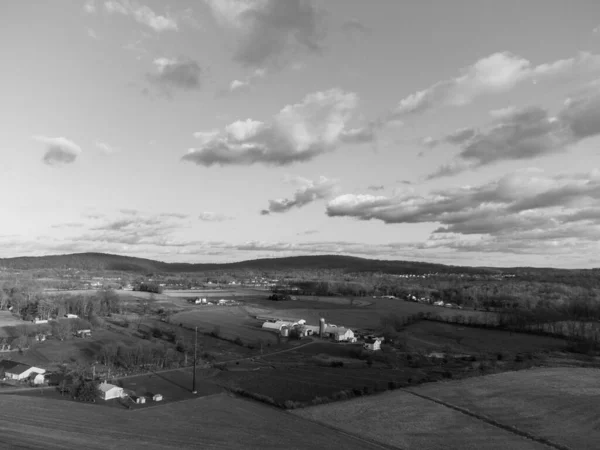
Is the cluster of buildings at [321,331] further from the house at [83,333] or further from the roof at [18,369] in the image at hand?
the roof at [18,369]

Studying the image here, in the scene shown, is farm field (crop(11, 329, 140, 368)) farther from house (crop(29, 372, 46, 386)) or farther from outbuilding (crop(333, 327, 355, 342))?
outbuilding (crop(333, 327, 355, 342))

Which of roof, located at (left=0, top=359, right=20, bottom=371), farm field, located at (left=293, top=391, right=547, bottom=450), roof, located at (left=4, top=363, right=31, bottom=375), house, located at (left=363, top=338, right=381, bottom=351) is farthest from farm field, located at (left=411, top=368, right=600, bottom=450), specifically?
roof, located at (left=0, top=359, right=20, bottom=371)

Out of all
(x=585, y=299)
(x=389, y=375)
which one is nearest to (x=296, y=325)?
(x=389, y=375)

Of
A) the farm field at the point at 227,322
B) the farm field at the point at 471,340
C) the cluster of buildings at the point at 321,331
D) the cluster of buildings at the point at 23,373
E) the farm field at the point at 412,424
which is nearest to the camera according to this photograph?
the farm field at the point at 412,424

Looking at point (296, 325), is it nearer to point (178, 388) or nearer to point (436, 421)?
point (178, 388)

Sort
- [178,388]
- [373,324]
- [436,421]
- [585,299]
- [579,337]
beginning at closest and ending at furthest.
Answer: [436,421] → [178,388] → [579,337] → [373,324] → [585,299]

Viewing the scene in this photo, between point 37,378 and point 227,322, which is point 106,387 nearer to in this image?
point 37,378

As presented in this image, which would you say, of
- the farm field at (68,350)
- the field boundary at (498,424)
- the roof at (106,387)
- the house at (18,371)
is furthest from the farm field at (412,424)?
the farm field at (68,350)
